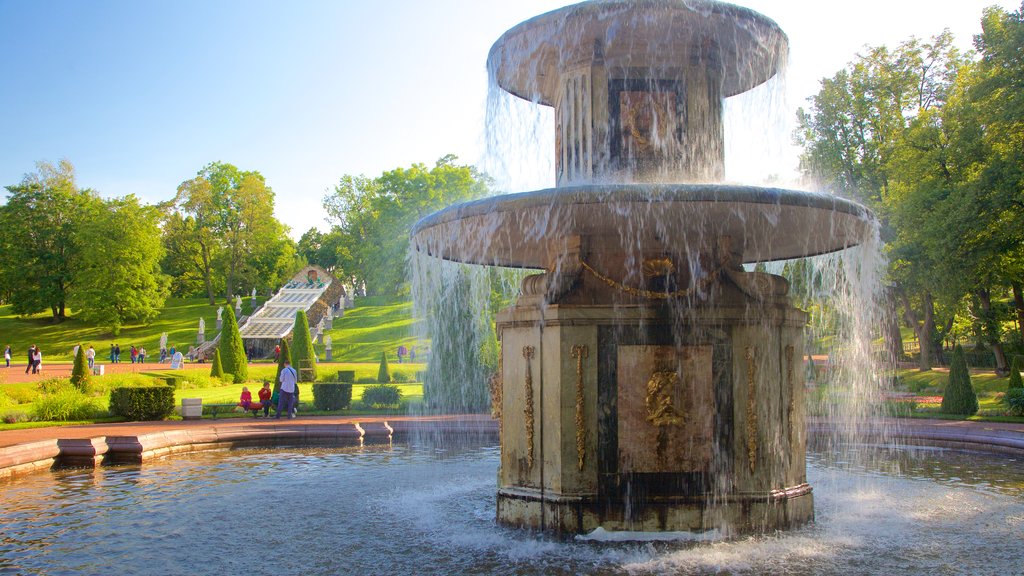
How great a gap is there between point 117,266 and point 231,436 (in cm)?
5415

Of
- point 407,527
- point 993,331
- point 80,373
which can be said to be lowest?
point 407,527

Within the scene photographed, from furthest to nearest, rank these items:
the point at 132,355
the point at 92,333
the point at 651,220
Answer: the point at 92,333, the point at 132,355, the point at 651,220

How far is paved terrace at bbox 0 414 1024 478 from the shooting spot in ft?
38.5

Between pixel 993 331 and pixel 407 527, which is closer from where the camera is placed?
pixel 407 527

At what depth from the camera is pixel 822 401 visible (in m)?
22.9

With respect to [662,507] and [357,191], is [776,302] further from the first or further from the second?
[357,191]

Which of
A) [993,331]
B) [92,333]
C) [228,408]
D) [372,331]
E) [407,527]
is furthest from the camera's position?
[92,333]

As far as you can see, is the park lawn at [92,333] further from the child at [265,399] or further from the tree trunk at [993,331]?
the tree trunk at [993,331]

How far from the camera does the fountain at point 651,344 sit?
7.03 metres

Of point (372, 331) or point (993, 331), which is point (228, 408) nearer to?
point (993, 331)

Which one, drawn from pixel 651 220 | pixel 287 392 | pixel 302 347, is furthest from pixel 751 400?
pixel 302 347

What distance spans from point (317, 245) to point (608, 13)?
90.1 meters

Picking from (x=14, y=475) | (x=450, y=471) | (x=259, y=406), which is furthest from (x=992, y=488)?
(x=259, y=406)

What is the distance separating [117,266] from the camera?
61.8m
